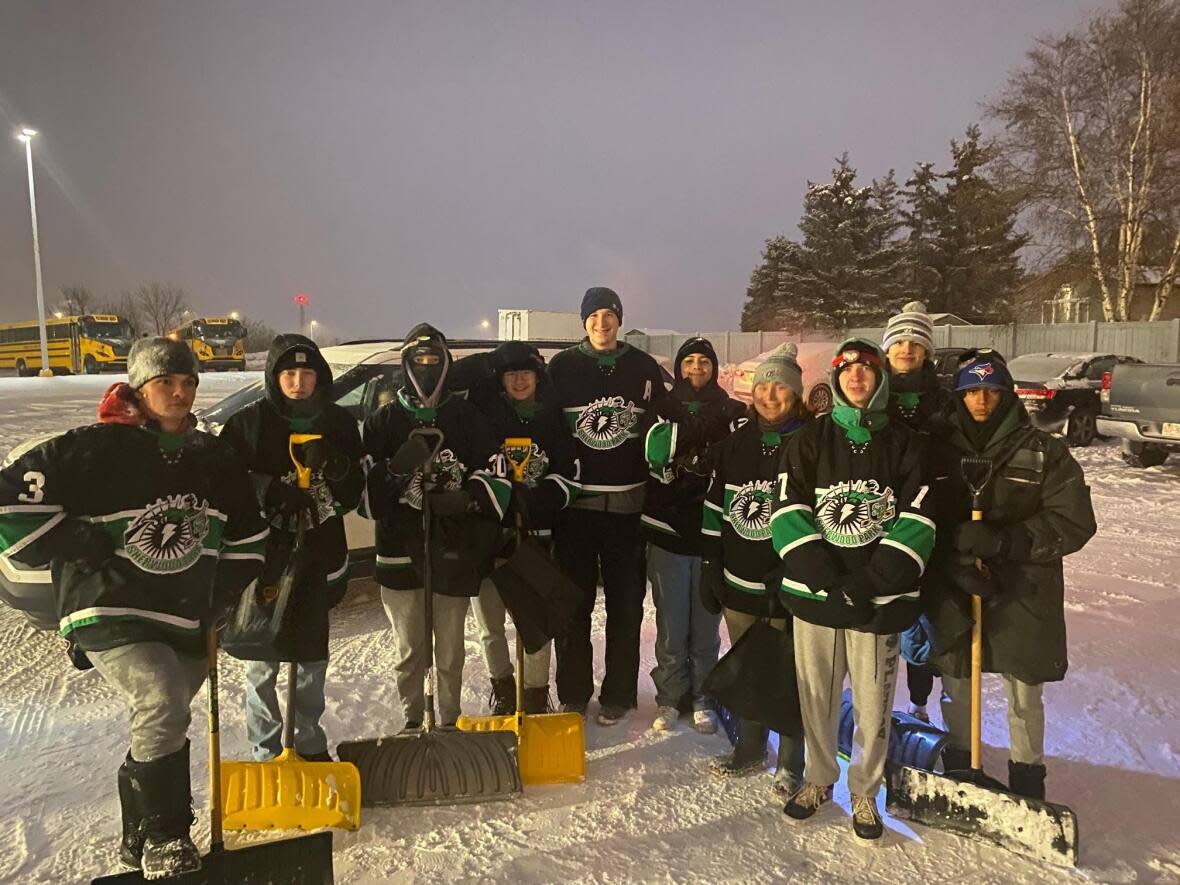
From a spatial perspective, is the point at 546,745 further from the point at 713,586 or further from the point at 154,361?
the point at 154,361

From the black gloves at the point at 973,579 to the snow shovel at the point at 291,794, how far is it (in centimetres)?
258

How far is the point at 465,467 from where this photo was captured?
3682 millimetres

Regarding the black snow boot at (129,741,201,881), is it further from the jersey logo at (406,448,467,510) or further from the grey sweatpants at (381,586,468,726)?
the jersey logo at (406,448,467,510)

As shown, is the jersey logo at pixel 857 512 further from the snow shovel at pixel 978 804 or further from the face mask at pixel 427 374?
the face mask at pixel 427 374

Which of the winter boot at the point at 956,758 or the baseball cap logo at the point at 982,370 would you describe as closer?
the baseball cap logo at the point at 982,370

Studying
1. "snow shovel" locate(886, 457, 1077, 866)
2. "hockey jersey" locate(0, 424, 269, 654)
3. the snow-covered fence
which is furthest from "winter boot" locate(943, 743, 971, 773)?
the snow-covered fence

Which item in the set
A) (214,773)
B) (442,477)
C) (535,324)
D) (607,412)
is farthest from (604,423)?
(535,324)

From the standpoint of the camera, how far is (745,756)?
3.64 metres

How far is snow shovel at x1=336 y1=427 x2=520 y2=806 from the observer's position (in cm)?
325

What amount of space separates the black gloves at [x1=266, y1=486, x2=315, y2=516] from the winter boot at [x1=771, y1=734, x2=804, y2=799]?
2.37 metres

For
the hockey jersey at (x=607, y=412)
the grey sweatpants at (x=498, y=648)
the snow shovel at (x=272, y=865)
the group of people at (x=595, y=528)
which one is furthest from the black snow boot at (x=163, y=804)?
the hockey jersey at (x=607, y=412)

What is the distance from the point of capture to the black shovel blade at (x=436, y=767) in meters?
3.24

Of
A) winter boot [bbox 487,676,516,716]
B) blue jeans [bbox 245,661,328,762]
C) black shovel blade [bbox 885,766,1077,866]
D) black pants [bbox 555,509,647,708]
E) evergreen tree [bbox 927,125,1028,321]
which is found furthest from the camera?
evergreen tree [bbox 927,125,1028,321]

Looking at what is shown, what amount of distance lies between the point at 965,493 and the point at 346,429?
2.69m
